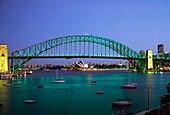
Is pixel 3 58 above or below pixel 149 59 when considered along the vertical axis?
below

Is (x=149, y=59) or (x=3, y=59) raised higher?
(x=149, y=59)

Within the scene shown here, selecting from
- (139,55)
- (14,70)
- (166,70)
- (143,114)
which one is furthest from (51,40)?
(143,114)

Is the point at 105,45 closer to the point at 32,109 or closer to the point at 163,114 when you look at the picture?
the point at 32,109

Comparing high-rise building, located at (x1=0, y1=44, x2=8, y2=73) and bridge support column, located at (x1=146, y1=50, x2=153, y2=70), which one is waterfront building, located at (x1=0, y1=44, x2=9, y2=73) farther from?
bridge support column, located at (x1=146, y1=50, x2=153, y2=70)

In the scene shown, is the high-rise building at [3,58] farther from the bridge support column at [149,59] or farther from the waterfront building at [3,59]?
the bridge support column at [149,59]

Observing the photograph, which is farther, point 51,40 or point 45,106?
point 51,40

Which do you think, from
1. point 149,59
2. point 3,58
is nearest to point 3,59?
point 3,58

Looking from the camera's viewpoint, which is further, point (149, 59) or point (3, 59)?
point (149, 59)

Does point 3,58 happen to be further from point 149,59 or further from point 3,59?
point 149,59

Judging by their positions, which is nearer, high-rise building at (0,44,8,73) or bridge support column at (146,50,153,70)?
high-rise building at (0,44,8,73)

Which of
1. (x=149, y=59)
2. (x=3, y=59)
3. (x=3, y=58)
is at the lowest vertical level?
(x=3, y=59)

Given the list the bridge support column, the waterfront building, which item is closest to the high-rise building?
the waterfront building
